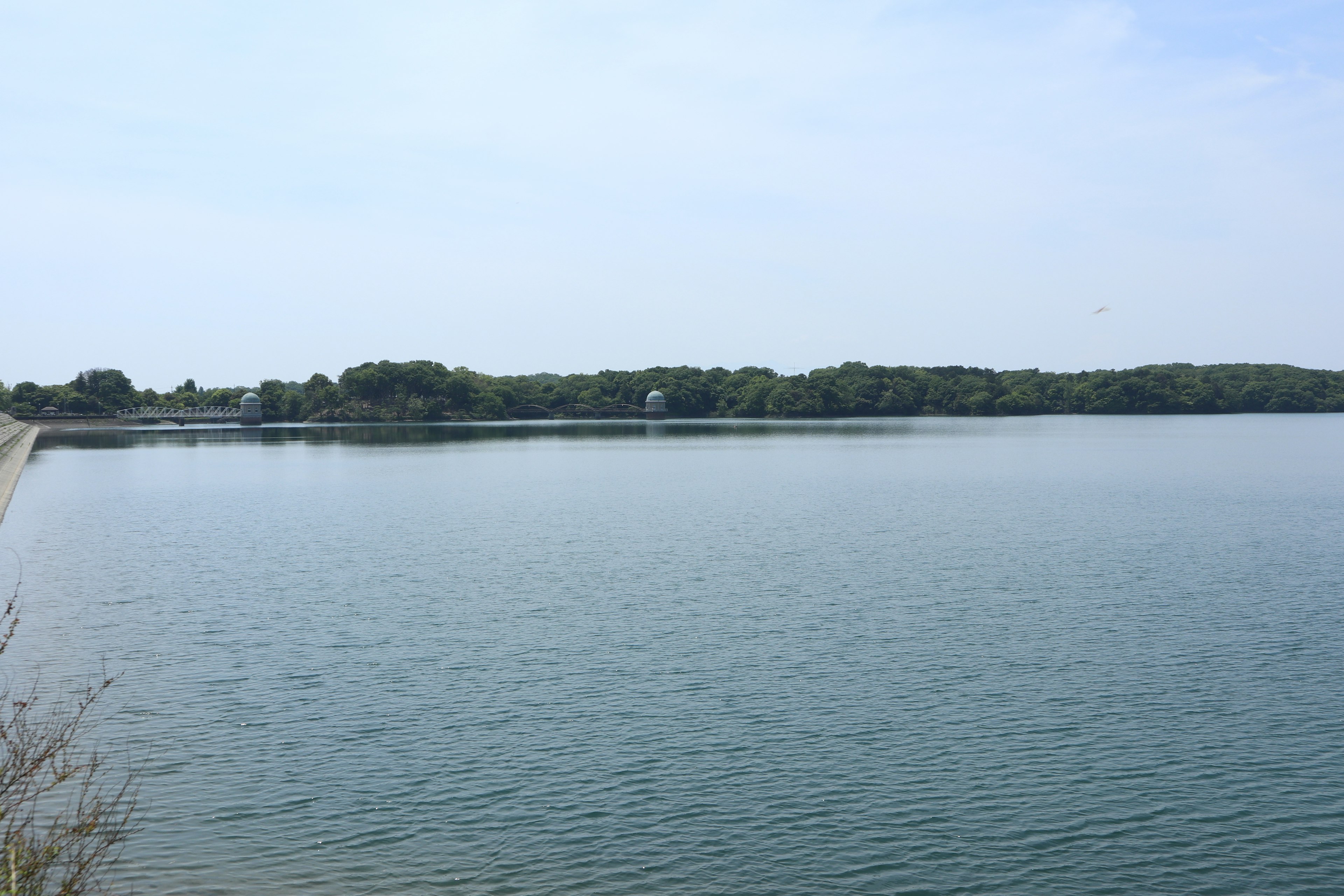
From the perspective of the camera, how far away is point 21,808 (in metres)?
12.0

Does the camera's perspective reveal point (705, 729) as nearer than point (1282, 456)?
Yes

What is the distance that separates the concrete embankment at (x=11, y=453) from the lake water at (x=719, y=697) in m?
13.5

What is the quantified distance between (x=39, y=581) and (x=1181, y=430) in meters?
137

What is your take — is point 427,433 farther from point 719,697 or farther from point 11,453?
point 719,697

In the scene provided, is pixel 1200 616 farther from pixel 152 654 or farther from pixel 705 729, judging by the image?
pixel 152 654

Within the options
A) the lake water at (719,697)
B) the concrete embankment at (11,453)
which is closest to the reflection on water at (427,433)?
the concrete embankment at (11,453)

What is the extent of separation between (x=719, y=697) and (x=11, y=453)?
3197 inches

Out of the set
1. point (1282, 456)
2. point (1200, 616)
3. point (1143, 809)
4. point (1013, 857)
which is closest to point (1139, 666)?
point (1200, 616)

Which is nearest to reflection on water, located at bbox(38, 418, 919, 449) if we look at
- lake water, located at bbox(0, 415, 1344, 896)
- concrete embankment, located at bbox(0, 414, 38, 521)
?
concrete embankment, located at bbox(0, 414, 38, 521)

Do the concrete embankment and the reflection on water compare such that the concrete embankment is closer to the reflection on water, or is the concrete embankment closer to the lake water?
the reflection on water

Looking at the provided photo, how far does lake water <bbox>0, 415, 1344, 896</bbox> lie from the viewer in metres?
11.3

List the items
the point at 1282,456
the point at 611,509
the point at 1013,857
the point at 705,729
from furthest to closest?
the point at 1282,456
the point at 611,509
the point at 705,729
the point at 1013,857

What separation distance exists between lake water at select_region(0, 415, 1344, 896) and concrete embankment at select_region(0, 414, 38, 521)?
1348 centimetres

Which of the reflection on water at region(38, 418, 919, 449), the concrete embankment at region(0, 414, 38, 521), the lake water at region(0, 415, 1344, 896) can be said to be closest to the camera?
the lake water at region(0, 415, 1344, 896)
